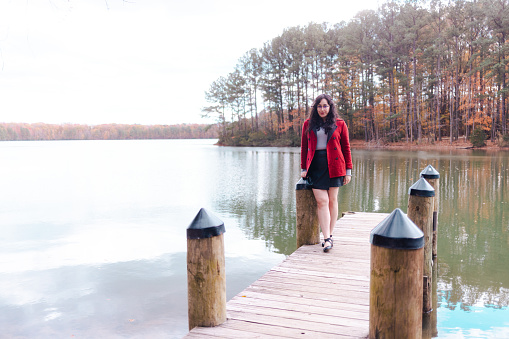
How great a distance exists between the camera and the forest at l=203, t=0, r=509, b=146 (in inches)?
1222

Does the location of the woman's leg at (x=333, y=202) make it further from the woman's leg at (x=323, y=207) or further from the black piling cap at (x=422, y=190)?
the black piling cap at (x=422, y=190)

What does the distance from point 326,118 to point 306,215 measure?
125 centimetres

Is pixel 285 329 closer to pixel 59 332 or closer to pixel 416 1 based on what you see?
pixel 59 332

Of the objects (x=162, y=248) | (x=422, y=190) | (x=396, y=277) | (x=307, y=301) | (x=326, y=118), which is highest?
(x=326, y=118)

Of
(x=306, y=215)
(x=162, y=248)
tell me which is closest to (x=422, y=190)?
(x=306, y=215)

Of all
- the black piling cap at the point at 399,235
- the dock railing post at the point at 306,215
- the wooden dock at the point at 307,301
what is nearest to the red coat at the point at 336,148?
the dock railing post at the point at 306,215

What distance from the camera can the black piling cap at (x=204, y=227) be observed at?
2.66 metres

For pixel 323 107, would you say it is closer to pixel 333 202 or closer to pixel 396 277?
pixel 333 202

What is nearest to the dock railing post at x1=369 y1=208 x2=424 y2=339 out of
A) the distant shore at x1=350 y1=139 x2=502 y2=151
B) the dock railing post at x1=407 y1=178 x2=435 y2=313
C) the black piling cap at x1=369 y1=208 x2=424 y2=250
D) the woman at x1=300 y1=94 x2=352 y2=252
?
the black piling cap at x1=369 y1=208 x2=424 y2=250

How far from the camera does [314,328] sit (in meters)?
2.74

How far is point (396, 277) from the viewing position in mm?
2066

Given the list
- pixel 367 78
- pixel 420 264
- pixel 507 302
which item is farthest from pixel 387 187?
pixel 367 78

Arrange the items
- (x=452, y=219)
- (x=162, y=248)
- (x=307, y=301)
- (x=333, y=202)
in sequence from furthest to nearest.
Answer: (x=452, y=219) → (x=162, y=248) → (x=333, y=202) → (x=307, y=301)

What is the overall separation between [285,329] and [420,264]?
1153 mm
